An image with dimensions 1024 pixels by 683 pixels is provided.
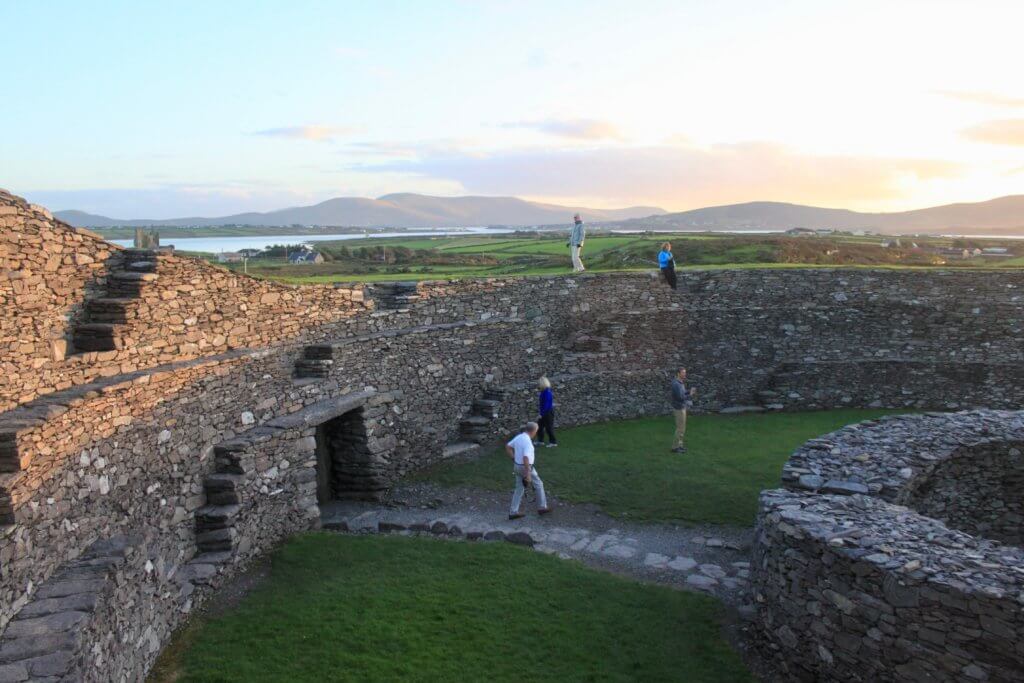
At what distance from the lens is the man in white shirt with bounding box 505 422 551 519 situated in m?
14.4

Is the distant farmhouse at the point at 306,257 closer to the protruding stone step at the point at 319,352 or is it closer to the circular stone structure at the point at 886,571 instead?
the protruding stone step at the point at 319,352

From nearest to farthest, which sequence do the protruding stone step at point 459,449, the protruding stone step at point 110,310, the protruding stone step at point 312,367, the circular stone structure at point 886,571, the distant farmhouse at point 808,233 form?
the circular stone structure at point 886,571 < the protruding stone step at point 110,310 < the protruding stone step at point 312,367 < the protruding stone step at point 459,449 < the distant farmhouse at point 808,233

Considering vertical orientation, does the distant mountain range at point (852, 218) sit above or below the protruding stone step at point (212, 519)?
above

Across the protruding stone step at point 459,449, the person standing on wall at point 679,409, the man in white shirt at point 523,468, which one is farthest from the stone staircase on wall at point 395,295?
the person standing on wall at point 679,409

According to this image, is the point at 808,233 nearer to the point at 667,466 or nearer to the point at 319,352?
the point at 667,466

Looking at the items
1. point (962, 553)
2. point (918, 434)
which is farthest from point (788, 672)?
point (918, 434)

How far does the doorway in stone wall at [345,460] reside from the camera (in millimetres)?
16594

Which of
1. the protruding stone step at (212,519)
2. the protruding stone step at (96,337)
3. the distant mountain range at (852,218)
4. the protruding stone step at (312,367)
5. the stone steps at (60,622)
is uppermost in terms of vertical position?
the distant mountain range at (852,218)

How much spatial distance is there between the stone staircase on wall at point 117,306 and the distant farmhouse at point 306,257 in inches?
597

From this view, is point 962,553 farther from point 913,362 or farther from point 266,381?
point 913,362

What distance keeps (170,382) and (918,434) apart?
13.1 m

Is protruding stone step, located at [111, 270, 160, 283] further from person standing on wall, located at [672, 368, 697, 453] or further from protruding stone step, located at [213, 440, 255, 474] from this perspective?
person standing on wall, located at [672, 368, 697, 453]

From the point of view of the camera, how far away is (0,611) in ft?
26.3

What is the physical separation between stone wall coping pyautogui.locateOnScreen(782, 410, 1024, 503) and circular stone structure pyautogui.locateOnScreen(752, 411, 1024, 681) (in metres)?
0.03
